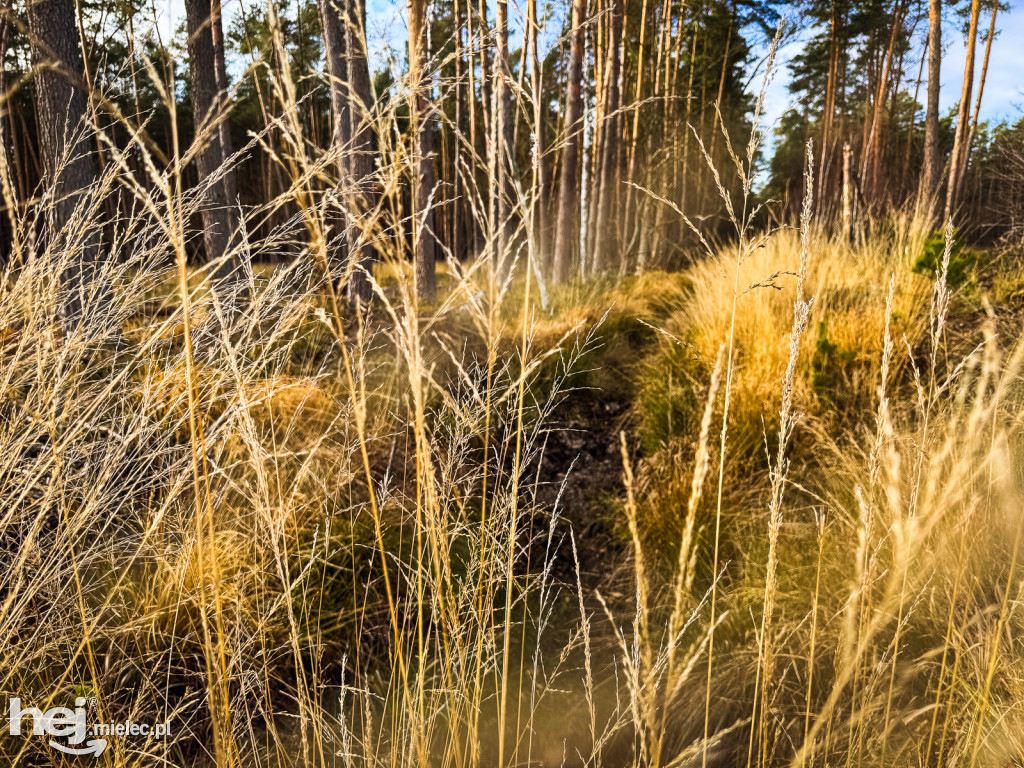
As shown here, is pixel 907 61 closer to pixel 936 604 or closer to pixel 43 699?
pixel 936 604

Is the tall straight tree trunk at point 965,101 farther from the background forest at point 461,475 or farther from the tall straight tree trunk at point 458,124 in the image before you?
the tall straight tree trunk at point 458,124

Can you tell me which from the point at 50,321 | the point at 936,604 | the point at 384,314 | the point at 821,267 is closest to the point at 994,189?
the point at 821,267

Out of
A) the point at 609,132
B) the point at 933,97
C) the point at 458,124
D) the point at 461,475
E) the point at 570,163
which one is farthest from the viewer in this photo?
the point at 609,132

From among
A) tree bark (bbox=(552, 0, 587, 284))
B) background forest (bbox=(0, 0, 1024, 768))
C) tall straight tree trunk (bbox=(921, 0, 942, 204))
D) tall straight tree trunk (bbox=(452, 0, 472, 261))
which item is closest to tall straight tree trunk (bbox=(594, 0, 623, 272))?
tree bark (bbox=(552, 0, 587, 284))

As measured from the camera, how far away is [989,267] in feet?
22.3

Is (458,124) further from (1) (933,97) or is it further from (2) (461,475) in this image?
(1) (933,97)

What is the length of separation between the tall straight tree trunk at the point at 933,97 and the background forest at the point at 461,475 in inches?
145

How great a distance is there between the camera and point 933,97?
937 cm

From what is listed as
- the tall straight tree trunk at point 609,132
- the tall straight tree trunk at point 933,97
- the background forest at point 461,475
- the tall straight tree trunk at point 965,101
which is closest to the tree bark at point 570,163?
the tall straight tree trunk at point 609,132

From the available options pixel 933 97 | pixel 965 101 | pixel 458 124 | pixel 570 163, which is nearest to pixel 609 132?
pixel 570 163

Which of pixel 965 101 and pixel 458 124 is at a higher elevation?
pixel 965 101

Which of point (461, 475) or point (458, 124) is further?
point (458, 124)

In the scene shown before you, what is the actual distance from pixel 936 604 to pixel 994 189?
27037 millimetres

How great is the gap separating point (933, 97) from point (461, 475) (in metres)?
10.6
